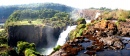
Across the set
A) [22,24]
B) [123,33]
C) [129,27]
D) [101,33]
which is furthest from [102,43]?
[22,24]

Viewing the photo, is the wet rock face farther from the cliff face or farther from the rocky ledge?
the cliff face

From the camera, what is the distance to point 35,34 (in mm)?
146750

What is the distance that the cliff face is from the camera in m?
144

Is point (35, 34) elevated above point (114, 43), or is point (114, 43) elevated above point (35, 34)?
point (35, 34)

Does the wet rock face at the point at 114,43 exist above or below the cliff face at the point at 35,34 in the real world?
below

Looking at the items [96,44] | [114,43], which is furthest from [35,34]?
[114,43]

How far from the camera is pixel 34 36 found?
14725 cm

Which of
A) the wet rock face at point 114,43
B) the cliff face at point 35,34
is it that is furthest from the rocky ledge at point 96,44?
the cliff face at point 35,34

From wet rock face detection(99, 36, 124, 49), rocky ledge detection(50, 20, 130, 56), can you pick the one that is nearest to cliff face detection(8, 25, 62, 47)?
rocky ledge detection(50, 20, 130, 56)

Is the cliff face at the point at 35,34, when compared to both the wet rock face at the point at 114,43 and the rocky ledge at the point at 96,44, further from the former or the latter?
A: the wet rock face at the point at 114,43

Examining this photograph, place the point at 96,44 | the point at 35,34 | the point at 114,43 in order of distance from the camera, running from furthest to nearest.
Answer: the point at 35,34 < the point at 96,44 < the point at 114,43

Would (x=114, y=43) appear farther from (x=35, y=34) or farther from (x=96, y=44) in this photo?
(x=35, y=34)

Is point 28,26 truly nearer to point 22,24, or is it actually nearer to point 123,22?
point 22,24

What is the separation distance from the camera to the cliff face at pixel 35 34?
14362cm
